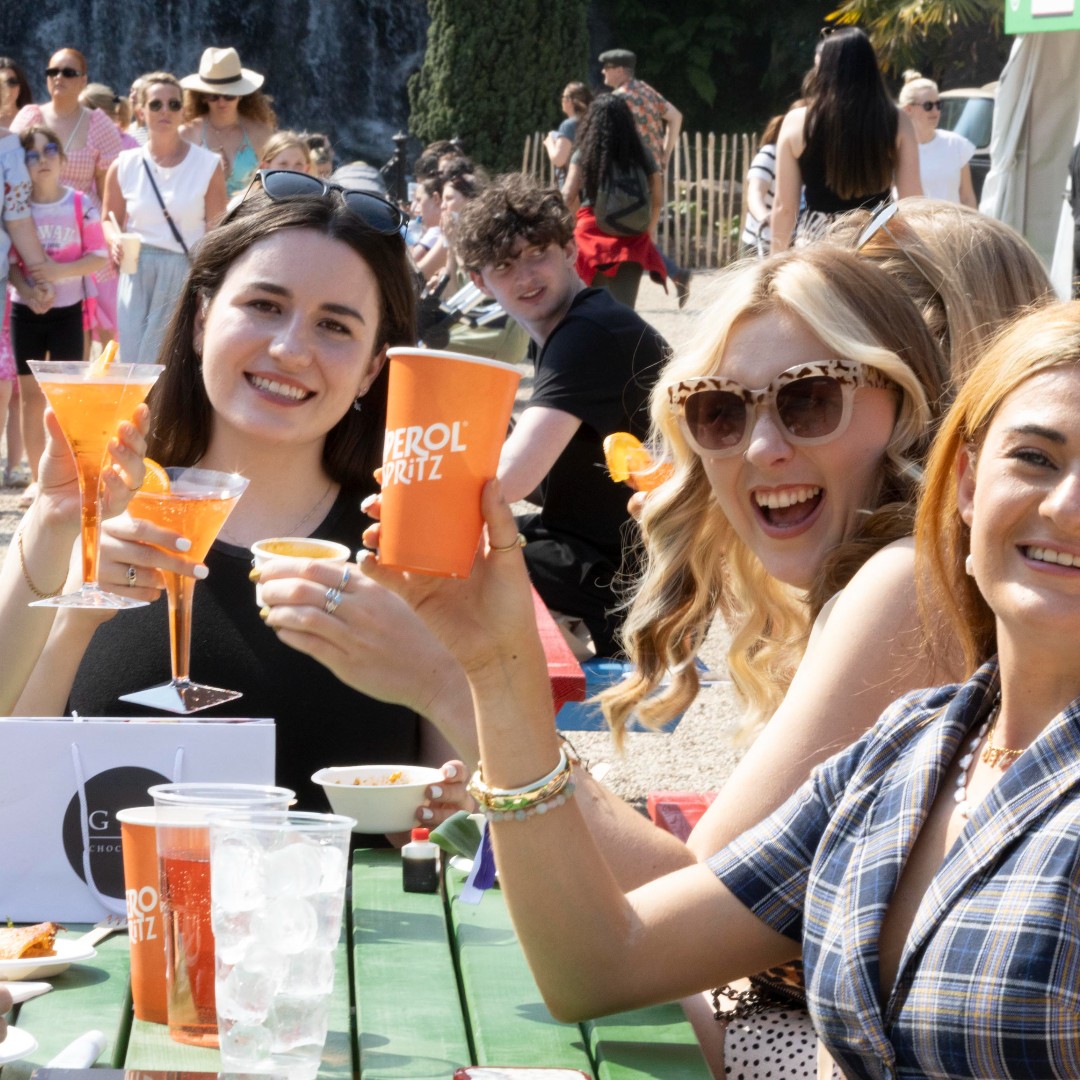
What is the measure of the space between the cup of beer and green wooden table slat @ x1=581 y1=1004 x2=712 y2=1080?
1.51 feet

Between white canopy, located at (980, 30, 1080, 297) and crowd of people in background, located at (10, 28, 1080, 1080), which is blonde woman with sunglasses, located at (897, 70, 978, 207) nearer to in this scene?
white canopy, located at (980, 30, 1080, 297)

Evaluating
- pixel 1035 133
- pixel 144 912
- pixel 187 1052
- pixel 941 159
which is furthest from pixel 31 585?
pixel 1035 133

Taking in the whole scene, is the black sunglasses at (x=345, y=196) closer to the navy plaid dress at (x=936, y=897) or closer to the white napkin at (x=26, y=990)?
the navy plaid dress at (x=936, y=897)

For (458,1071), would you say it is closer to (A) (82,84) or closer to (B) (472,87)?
(A) (82,84)

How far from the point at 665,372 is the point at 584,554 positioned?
1.80 meters

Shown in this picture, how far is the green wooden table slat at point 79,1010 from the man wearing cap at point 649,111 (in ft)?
30.5

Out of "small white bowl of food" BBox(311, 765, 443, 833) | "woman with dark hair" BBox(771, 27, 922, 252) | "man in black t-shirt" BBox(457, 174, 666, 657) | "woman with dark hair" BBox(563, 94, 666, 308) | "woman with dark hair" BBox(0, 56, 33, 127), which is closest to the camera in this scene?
"small white bowl of food" BBox(311, 765, 443, 833)

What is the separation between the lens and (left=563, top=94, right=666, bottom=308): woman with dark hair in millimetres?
8859

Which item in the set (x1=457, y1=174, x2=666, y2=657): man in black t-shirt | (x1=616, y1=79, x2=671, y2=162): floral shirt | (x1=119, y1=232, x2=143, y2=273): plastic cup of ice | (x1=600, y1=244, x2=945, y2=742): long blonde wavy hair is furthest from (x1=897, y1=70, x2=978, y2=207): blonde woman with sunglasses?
(x1=600, y1=244, x2=945, y2=742): long blonde wavy hair

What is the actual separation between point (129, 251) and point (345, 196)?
5278 mm

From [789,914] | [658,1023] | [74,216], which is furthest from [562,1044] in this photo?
[74,216]

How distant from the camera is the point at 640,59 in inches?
1196

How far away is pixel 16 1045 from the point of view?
4.87 feet

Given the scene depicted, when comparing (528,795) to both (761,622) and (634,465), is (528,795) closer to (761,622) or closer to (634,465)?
(761,622)
